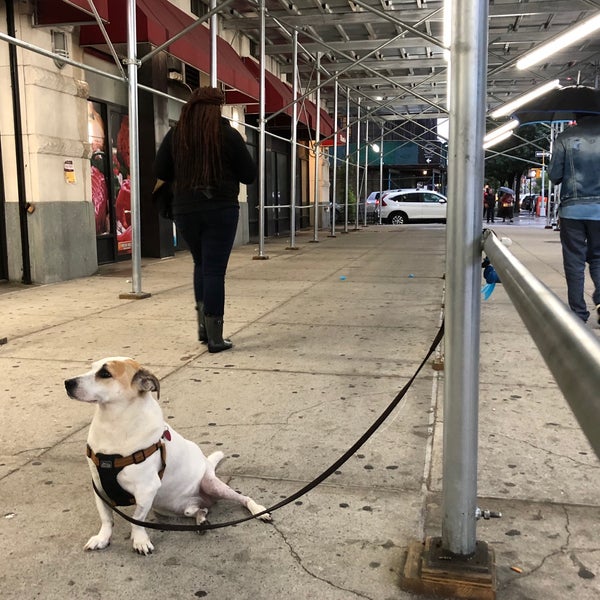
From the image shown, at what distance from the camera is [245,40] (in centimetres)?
1702

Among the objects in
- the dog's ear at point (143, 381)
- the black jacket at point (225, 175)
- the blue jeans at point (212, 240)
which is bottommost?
the dog's ear at point (143, 381)

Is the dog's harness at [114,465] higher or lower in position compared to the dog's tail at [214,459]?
higher

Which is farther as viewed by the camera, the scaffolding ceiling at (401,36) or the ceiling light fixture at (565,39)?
the scaffolding ceiling at (401,36)

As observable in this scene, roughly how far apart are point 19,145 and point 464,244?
8301 mm

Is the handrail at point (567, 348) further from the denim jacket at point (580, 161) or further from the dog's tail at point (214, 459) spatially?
Result: the denim jacket at point (580, 161)

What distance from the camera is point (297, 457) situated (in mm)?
3303

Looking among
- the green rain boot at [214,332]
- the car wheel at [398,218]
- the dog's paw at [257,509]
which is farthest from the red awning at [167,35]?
the car wheel at [398,218]

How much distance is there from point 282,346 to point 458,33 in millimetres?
3784

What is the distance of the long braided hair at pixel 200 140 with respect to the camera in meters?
5.08

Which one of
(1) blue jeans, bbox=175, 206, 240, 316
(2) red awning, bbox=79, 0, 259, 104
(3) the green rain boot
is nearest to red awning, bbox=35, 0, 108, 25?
(2) red awning, bbox=79, 0, 259, 104

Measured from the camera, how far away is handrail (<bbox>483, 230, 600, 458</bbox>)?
30.9 inches

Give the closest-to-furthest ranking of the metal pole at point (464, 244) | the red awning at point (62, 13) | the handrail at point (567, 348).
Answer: the handrail at point (567, 348)
the metal pole at point (464, 244)
the red awning at point (62, 13)

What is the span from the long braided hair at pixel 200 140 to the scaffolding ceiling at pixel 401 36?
5.31 meters

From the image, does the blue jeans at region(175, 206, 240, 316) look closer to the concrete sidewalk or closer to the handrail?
the concrete sidewalk
